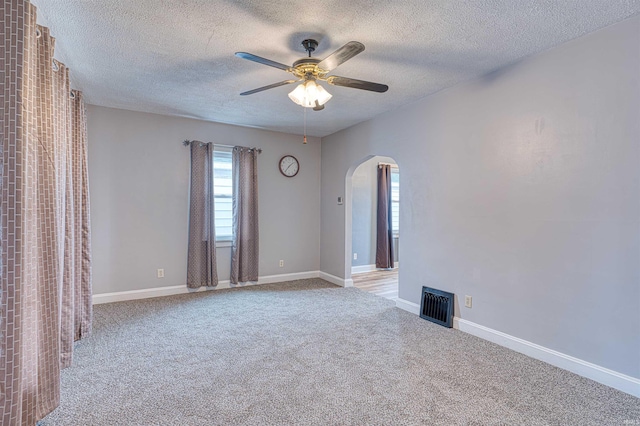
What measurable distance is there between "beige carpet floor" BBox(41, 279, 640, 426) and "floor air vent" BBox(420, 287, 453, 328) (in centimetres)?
11

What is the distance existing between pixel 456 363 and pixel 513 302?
0.81 metres

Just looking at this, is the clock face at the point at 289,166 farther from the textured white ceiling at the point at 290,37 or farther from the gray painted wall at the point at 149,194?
the textured white ceiling at the point at 290,37

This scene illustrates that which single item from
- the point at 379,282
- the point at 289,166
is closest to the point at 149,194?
the point at 289,166

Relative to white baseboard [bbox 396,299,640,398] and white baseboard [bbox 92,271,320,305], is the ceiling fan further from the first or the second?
white baseboard [bbox 92,271,320,305]

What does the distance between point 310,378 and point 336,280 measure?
9.62 ft

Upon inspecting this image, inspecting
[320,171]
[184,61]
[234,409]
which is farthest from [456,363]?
[320,171]

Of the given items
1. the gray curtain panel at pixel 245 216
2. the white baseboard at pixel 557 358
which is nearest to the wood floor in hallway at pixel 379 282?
the white baseboard at pixel 557 358

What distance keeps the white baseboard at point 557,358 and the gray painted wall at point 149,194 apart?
10.6 ft

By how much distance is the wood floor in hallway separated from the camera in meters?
4.80

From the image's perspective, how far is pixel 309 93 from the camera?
8.25 ft

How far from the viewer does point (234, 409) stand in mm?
1957

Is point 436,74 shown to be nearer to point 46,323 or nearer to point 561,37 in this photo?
point 561,37

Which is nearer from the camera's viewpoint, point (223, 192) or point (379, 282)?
point (223, 192)

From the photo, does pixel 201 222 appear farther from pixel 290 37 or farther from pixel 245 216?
pixel 290 37
